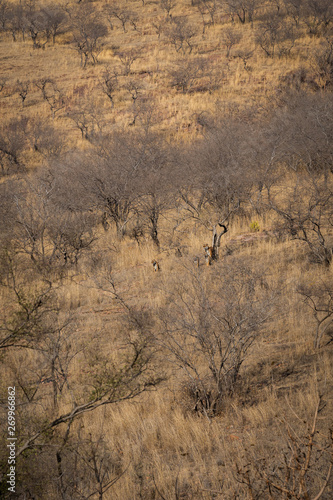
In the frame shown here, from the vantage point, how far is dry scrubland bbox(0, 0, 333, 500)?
188 inches

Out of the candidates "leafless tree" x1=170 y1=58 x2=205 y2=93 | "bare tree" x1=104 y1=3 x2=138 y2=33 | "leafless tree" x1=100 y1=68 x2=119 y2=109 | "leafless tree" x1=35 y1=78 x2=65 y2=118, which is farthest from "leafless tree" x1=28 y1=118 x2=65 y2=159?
"bare tree" x1=104 y1=3 x2=138 y2=33

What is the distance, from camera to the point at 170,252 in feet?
47.0

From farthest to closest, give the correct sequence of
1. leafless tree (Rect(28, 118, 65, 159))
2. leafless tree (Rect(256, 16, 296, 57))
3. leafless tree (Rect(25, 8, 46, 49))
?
1. leafless tree (Rect(25, 8, 46, 49))
2. leafless tree (Rect(256, 16, 296, 57))
3. leafless tree (Rect(28, 118, 65, 159))

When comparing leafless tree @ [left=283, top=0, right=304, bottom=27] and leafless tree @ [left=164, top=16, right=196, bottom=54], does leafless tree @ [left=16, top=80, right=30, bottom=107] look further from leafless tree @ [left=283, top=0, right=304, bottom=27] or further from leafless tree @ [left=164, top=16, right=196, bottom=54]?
leafless tree @ [left=283, top=0, right=304, bottom=27]

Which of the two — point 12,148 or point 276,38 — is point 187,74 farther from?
point 12,148

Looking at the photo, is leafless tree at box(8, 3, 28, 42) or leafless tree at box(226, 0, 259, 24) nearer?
leafless tree at box(226, 0, 259, 24)

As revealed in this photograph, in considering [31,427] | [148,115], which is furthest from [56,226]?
[148,115]

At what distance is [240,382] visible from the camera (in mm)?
6336

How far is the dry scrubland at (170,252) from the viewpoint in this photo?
4.78m

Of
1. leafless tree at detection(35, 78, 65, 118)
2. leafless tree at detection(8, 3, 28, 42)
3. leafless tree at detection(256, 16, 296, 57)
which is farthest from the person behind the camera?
leafless tree at detection(8, 3, 28, 42)

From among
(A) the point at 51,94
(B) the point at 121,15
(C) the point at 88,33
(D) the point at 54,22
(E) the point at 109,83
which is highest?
(B) the point at 121,15

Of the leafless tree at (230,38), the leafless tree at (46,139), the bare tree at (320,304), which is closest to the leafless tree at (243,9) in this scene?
the leafless tree at (230,38)

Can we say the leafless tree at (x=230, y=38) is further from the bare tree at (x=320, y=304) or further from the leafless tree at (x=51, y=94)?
the bare tree at (x=320, y=304)

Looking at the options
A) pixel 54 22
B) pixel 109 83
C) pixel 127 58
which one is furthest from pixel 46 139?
pixel 54 22
